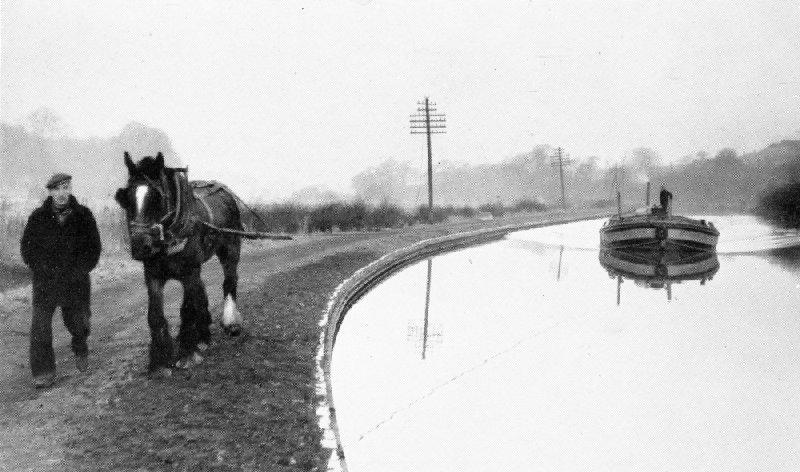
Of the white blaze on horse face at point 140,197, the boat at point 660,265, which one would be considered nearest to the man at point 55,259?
the white blaze on horse face at point 140,197

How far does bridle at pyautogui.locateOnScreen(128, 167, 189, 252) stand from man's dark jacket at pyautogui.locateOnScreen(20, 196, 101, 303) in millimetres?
820

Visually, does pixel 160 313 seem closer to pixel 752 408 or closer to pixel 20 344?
pixel 20 344

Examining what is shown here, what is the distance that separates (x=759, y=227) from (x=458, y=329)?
3417 cm

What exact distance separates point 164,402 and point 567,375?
21.8ft

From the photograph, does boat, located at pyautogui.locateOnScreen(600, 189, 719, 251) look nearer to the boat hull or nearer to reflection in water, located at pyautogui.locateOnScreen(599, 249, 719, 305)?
the boat hull

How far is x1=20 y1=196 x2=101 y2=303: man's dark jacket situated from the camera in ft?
22.7

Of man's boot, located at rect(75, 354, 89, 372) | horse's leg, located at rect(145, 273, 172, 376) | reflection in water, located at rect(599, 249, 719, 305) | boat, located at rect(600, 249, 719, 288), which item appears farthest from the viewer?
boat, located at rect(600, 249, 719, 288)

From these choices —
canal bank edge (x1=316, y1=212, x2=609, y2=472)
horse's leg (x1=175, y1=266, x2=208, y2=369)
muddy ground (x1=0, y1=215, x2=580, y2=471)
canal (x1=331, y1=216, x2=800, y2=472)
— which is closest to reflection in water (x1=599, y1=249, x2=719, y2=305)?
canal (x1=331, y1=216, x2=800, y2=472)

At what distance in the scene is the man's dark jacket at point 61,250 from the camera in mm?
6906

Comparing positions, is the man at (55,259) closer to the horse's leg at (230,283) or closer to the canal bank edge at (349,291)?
the horse's leg at (230,283)

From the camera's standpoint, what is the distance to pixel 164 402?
6699mm

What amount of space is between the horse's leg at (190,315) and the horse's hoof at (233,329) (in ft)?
4.27

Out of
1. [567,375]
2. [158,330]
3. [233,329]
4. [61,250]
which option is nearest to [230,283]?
[233,329]

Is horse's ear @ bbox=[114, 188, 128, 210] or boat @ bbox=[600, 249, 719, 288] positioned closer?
horse's ear @ bbox=[114, 188, 128, 210]
